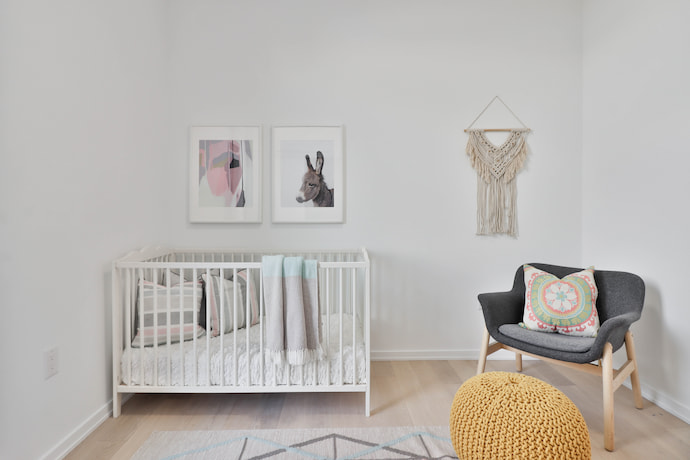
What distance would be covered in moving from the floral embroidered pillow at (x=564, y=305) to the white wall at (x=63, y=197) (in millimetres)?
2266

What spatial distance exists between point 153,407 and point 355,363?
1.11m

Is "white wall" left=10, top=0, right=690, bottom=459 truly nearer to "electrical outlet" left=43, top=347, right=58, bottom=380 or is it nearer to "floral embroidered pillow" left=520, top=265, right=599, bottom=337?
"floral embroidered pillow" left=520, top=265, right=599, bottom=337

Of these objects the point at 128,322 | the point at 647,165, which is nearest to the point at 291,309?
the point at 128,322

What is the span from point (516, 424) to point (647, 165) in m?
1.81

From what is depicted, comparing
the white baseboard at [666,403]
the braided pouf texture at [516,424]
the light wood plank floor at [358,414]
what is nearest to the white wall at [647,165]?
the white baseboard at [666,403]

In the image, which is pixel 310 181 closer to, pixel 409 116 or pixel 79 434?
pixel 409 116

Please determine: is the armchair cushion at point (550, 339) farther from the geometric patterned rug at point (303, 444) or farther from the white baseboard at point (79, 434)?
the white baseboard at point (79, 434)

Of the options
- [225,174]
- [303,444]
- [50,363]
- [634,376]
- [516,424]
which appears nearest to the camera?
[516,424]

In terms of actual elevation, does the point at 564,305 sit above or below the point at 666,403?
above

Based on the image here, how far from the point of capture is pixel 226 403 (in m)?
2.06

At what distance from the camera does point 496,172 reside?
2672 mm

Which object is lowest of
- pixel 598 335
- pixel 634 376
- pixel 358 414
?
pixel 358 414

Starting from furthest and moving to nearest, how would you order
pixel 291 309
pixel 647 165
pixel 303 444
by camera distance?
pixel 647 165 → pixel 291 309 → pixel 303 444

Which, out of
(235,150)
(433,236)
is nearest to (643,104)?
(433,236)
